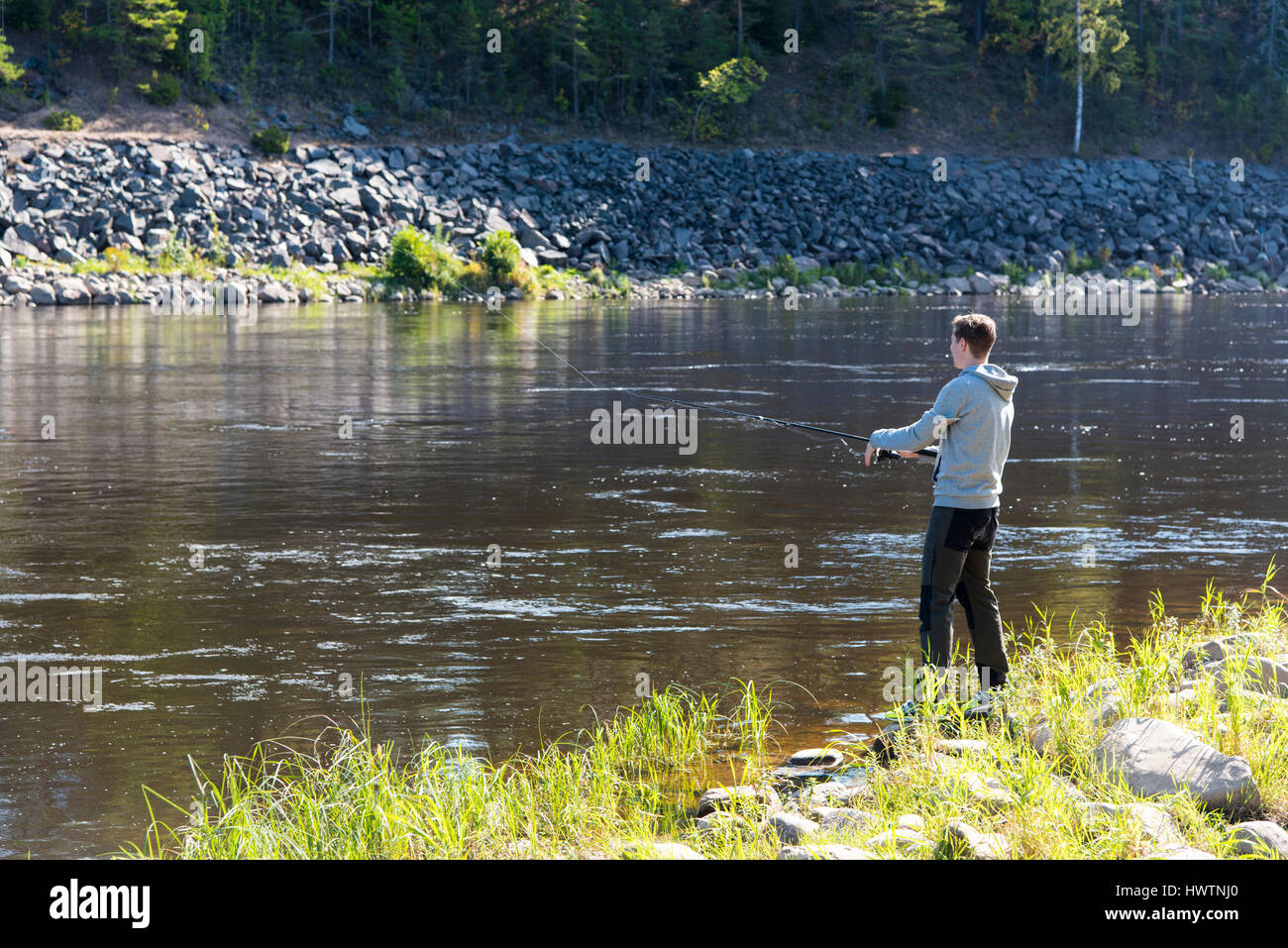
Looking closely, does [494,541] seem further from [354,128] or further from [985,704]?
[354,128]

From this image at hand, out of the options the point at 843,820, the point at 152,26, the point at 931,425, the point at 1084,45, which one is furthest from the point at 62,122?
the point at 843,820

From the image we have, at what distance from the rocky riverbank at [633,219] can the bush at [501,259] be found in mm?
2317

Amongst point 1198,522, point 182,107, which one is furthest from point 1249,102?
point 1198,522

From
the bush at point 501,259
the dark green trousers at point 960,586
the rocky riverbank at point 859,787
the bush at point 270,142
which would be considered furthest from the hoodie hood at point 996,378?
the bush at point 270,142

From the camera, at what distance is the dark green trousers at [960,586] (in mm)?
7422

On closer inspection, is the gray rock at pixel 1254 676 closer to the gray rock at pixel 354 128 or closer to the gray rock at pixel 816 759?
the gray rock at pixel 816 759

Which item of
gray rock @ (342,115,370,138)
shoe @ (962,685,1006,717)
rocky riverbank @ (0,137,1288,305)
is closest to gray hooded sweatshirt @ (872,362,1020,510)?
shoe @ (962,685,1006,717)

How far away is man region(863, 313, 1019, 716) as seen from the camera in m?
7.25

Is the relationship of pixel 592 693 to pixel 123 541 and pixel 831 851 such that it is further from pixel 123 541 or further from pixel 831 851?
pixel 123 541

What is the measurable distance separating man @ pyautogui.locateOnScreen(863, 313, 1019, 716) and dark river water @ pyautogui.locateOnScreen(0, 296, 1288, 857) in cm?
98

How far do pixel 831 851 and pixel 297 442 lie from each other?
1414cm

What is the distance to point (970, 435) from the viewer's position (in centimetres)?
731

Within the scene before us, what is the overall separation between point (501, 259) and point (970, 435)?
48.2 metres

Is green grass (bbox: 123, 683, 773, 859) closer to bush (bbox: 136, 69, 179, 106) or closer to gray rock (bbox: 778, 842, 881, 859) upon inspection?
gray rock (bbox: 778, 842, 881, 859)
